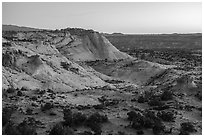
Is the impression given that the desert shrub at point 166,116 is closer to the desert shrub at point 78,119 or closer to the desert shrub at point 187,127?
the desert shrub at point 187,127

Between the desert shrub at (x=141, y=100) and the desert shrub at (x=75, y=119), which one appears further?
the desert shrub at (x=141, y=100)

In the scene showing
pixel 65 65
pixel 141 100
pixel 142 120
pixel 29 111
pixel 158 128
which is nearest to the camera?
pixel 158 128

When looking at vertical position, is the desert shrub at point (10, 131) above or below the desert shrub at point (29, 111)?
above

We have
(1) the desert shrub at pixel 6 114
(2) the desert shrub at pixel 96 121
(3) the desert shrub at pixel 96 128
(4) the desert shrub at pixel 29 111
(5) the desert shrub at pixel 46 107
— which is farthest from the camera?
(5) the desert shrub at pixel 46 107

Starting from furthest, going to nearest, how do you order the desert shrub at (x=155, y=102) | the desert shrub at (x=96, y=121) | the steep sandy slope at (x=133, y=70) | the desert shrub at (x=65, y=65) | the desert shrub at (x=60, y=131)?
the steep sandy slope at (x=133, y=70) < the desert shrub at (x=65, y=65) < the desert shrub at (x=155, y=102) < the desert shrub at (x=96, y=121) < the desert shrub at (x=60, y=131)

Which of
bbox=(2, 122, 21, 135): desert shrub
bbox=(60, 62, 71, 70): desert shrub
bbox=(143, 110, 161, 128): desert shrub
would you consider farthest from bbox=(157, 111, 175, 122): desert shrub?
bbox=(60, 62, 71, 70): desert shrub

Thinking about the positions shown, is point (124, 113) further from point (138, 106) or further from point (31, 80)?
point (31, 80)

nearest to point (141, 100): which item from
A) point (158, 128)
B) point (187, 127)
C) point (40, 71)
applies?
point (187, 127)

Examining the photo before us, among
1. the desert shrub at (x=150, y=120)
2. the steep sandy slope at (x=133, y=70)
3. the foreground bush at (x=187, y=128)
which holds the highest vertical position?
the desert shrub at (x=150, y=120)

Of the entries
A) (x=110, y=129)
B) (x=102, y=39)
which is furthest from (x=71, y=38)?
(x=110, y=129)

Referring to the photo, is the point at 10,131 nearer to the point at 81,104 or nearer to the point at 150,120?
the point at 150,120

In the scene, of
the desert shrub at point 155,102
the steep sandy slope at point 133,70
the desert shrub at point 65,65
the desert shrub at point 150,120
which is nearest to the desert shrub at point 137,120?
the desert shrub at point 150,120
